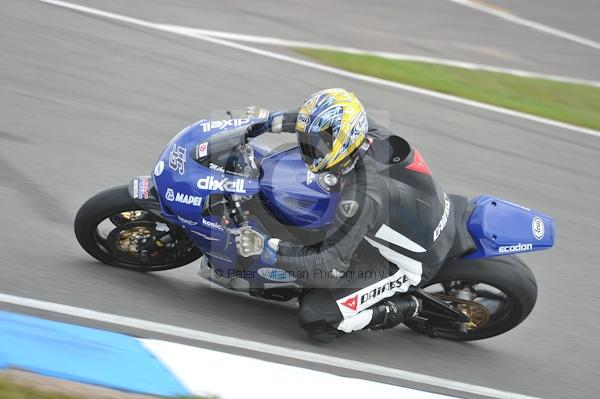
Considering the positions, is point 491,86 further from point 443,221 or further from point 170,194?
point 170,194

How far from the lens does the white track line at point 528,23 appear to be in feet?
46.7

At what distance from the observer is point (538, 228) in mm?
5375

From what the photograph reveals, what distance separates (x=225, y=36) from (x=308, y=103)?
6.09 metres

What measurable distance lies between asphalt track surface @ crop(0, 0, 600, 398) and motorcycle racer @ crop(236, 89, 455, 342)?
33cm

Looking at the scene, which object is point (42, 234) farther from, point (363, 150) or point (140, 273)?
point (363, 150)

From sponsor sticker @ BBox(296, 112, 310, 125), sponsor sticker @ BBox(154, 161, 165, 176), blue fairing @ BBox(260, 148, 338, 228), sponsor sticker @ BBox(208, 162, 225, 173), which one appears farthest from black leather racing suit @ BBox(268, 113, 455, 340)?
sponsor sticker @ BBox(154, 161, 165, 176)

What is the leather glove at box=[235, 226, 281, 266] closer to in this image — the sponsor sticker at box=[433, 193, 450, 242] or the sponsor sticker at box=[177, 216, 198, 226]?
the sponsor sticker at box=[177, 216, 198, 226]

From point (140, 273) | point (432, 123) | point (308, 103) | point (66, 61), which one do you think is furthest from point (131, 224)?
point (432, 123)

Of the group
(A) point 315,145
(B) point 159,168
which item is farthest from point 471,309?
(B) point 159,168

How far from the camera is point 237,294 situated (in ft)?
18.7

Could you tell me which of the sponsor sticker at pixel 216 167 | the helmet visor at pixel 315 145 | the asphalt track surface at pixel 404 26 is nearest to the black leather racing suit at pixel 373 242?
the helmet visor at pixel 315 145

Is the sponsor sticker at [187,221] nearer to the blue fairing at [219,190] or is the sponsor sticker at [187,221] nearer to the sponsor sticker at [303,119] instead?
the blue fairing at [219,190]

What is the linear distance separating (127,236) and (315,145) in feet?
4.75

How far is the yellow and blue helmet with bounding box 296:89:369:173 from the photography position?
4707 millimetres
